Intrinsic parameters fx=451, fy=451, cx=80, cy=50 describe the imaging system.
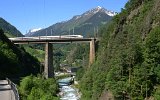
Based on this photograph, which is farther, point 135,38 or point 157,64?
point 135,38

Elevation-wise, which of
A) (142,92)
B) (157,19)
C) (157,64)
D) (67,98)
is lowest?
(67,98)

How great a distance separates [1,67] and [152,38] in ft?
209

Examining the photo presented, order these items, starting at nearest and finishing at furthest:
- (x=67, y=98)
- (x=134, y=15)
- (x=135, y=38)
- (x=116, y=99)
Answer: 1. (x=116, y=99)
2. (x=135, y=38)
3. (x=134, y=15)
4. (x=67, y=98)

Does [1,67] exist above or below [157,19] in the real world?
below

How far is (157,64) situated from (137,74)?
9.12 ft

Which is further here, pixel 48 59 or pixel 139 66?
pixel 48 59

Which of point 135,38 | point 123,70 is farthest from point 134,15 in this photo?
point 123,70

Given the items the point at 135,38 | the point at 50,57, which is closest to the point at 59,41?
the point at 50,57

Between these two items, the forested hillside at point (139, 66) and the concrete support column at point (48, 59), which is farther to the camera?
the concrete support column at point (48, 59)

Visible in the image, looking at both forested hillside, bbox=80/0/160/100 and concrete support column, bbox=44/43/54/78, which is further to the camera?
concrete support column, bbox=44/43/54/78

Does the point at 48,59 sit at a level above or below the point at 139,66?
below

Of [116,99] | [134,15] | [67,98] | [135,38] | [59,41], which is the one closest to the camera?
[116,99]

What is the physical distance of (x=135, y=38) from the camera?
67.2m

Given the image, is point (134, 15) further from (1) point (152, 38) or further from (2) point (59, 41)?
(2) point (59, 41)
